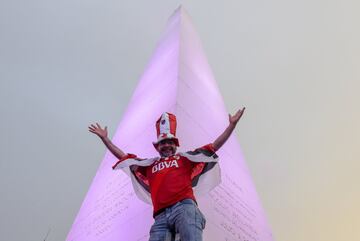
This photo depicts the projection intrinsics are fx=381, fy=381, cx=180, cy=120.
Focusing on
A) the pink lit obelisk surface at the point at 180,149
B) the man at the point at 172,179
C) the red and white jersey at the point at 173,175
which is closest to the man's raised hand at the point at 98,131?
the man at the point at 172,179

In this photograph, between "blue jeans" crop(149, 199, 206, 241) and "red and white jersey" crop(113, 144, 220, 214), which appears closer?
"blue jeans" crop(149, 199, 206, 241)

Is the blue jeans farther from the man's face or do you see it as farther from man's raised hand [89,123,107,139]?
man's raised hand [89,123,107,139]

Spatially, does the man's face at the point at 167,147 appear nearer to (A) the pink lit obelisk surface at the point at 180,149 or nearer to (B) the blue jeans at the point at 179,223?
(B) the blue jeans at the point at 179,223

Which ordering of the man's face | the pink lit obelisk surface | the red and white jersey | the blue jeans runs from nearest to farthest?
the blue jeans, the red and white jersey, the man's face, the pink lit obelisk surface

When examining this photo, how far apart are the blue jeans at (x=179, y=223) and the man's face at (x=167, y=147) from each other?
0.29m

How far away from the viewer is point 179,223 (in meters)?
1.48

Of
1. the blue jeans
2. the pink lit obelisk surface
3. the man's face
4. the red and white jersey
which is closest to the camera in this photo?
the blue jeans

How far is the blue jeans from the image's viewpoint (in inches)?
57.1

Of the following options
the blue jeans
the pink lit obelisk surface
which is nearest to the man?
the blue jeans

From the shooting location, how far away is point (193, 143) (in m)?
2.51

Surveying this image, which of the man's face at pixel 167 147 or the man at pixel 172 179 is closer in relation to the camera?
the man at pixel 172 179

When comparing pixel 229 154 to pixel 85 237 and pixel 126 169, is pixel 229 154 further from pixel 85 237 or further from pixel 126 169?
pixel 126 169


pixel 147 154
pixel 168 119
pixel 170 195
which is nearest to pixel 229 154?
pixel 147 154

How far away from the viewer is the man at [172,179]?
150 cm
